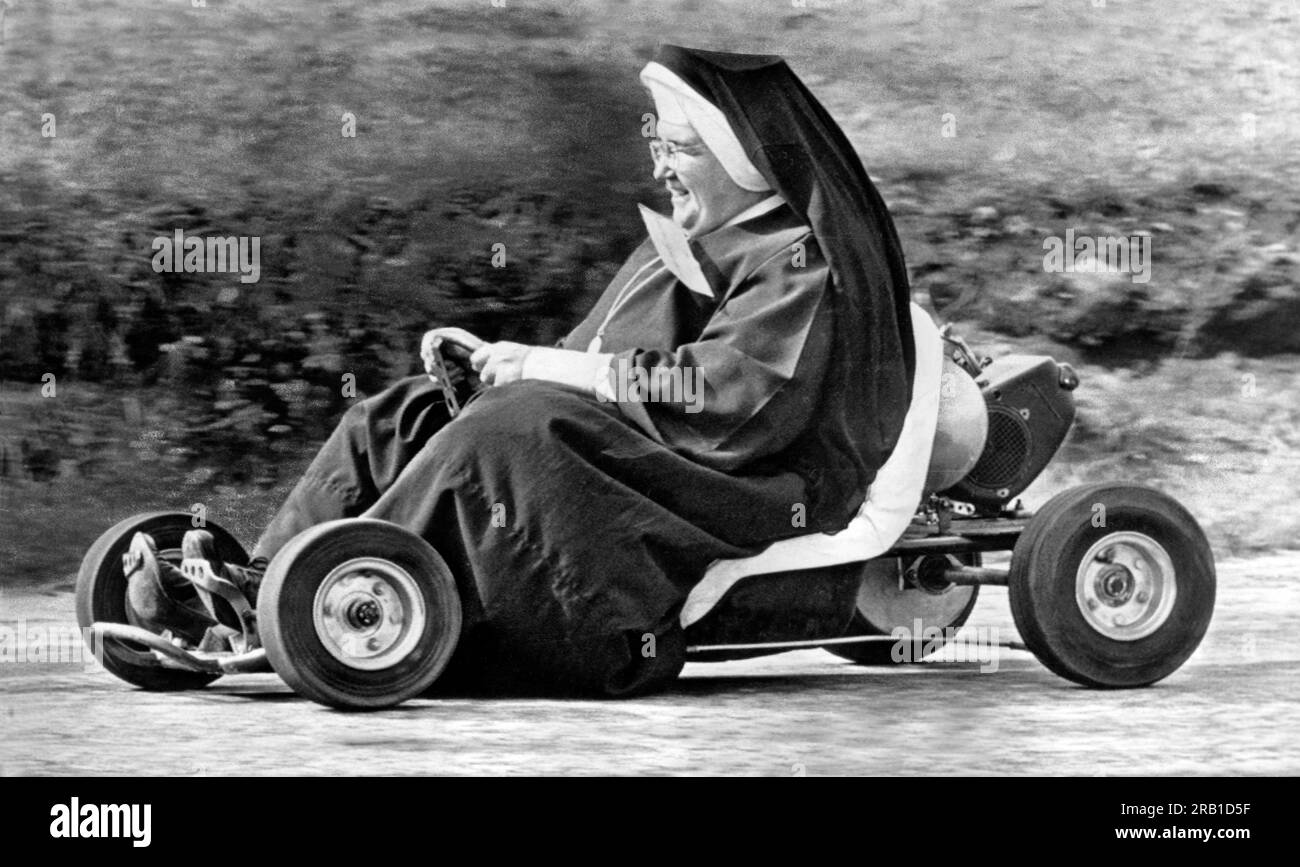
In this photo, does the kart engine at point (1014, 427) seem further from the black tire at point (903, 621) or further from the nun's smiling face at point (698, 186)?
the nun's smiling face at point (698, 186)

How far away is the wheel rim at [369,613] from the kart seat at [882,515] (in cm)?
83

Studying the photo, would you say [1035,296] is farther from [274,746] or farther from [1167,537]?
[274,746]

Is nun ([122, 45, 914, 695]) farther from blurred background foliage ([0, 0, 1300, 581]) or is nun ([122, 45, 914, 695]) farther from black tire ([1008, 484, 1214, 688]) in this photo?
black tire ([1008, 484, 1214, 688])

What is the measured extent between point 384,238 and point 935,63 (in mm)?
1935

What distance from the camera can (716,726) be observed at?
5.82 meters

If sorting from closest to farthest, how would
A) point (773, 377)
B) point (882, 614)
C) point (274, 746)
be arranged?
point (274, 746), point (773, 377), point (882, 614)

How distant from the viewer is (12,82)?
271 inches

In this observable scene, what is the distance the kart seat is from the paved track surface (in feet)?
1.28

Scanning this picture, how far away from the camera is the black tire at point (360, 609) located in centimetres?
548

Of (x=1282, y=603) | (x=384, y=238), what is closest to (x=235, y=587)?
(x=384, y=238)

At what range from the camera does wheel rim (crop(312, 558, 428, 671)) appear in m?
5.52

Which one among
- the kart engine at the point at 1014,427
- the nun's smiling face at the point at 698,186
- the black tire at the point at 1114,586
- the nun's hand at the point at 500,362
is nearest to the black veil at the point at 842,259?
the nun's smiling face at the point at 698,186

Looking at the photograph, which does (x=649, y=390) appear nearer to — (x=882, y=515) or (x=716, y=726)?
(x=882, y=515)

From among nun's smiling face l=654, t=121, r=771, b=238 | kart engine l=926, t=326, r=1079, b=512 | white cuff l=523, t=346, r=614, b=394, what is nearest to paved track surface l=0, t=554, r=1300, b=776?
kart engine l=926, t=326, r=1079, b=512
